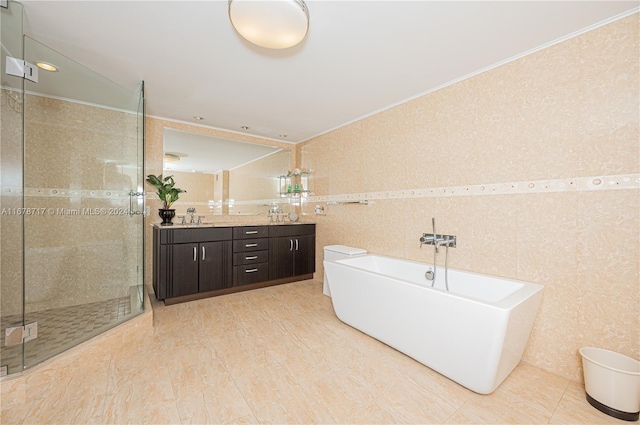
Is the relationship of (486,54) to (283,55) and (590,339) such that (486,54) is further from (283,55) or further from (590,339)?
(590,339)

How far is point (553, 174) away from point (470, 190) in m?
0.56

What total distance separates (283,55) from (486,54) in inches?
61.5

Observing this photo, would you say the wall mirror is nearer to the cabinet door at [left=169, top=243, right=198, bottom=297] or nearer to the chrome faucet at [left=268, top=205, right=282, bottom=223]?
the chrome faucet at [left=268, top=205, right=282, bottom=223]

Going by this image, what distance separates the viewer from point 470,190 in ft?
7.42

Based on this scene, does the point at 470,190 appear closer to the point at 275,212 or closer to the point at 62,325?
the point at 275,212

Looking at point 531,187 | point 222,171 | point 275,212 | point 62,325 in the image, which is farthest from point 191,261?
point 531,187

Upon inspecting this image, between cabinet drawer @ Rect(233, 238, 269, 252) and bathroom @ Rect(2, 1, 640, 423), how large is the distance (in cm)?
91

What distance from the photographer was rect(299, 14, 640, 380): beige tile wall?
1.56 metres

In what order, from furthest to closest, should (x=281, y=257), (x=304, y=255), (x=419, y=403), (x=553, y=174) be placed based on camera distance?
(x=304, y=255) < (x=281, y=257) < (x=553, y=174) < (x=419, y=403)

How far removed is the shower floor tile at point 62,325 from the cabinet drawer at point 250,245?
1.23 metres

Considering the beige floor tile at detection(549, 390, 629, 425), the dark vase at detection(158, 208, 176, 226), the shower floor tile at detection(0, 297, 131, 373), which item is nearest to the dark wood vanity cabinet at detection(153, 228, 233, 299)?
the dark vase at detection(158, 208, 176, 226)

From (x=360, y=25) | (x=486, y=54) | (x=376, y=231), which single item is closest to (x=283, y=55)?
(x=360, y=25)

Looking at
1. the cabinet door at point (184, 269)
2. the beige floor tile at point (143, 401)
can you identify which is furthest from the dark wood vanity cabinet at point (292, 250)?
the beige floor tile at point (143, 401)

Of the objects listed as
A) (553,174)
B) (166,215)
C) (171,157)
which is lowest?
(166,215)
